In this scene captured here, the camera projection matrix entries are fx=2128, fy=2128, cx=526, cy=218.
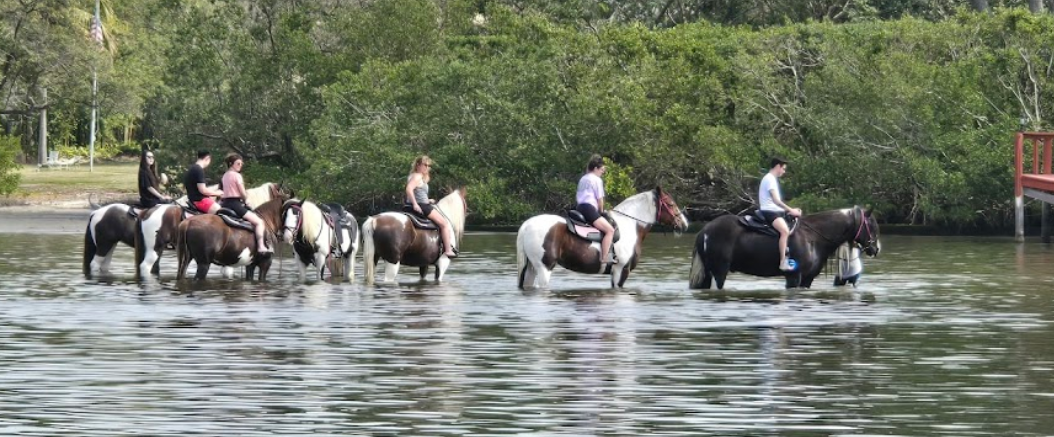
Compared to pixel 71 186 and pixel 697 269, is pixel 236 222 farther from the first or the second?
pixel 71 186

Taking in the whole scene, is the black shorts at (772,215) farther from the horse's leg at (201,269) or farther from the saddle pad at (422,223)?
the horse's leg at (201,269)

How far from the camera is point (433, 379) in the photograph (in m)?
16.0

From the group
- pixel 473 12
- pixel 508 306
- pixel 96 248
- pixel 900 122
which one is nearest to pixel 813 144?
pixel 900 122

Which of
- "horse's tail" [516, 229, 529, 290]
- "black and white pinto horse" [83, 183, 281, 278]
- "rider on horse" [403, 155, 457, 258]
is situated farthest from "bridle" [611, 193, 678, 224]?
"black and white pinto horse" [83, 183, 281, 278]

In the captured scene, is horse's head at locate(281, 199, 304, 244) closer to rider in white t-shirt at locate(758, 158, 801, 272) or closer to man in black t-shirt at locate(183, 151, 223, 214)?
man in black t-shirt at locate(183, 151, 223, 214)

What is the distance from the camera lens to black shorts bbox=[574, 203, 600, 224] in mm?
26453

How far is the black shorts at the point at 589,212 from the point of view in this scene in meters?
26.5

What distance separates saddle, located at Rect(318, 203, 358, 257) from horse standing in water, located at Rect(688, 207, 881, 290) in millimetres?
5223

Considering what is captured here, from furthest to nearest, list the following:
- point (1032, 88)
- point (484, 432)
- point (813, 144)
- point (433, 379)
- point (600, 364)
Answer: point (813, 144) < point (1032, 88) < point (600, 364) < point (433, 379) < point (484, 432)

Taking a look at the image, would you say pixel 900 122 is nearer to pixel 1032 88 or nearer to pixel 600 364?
pixel 1032 88

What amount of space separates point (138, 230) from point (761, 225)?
27.9 ft

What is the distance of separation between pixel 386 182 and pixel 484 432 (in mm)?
38854

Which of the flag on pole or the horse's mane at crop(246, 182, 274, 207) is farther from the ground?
the flag on pole

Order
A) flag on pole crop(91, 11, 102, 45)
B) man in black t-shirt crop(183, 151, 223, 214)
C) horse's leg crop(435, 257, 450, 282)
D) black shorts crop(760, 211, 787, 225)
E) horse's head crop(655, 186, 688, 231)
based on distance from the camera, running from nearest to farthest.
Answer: black shorts crop(760, 211, 787, 225) → horse's head crop(655, 186, 688, 231) → man in black t-shirt crop(183, 151, 223, 214) → horse's leg crop(435, 257, 450, 282) → flag on pole crop(91, 11, 102, 45)
